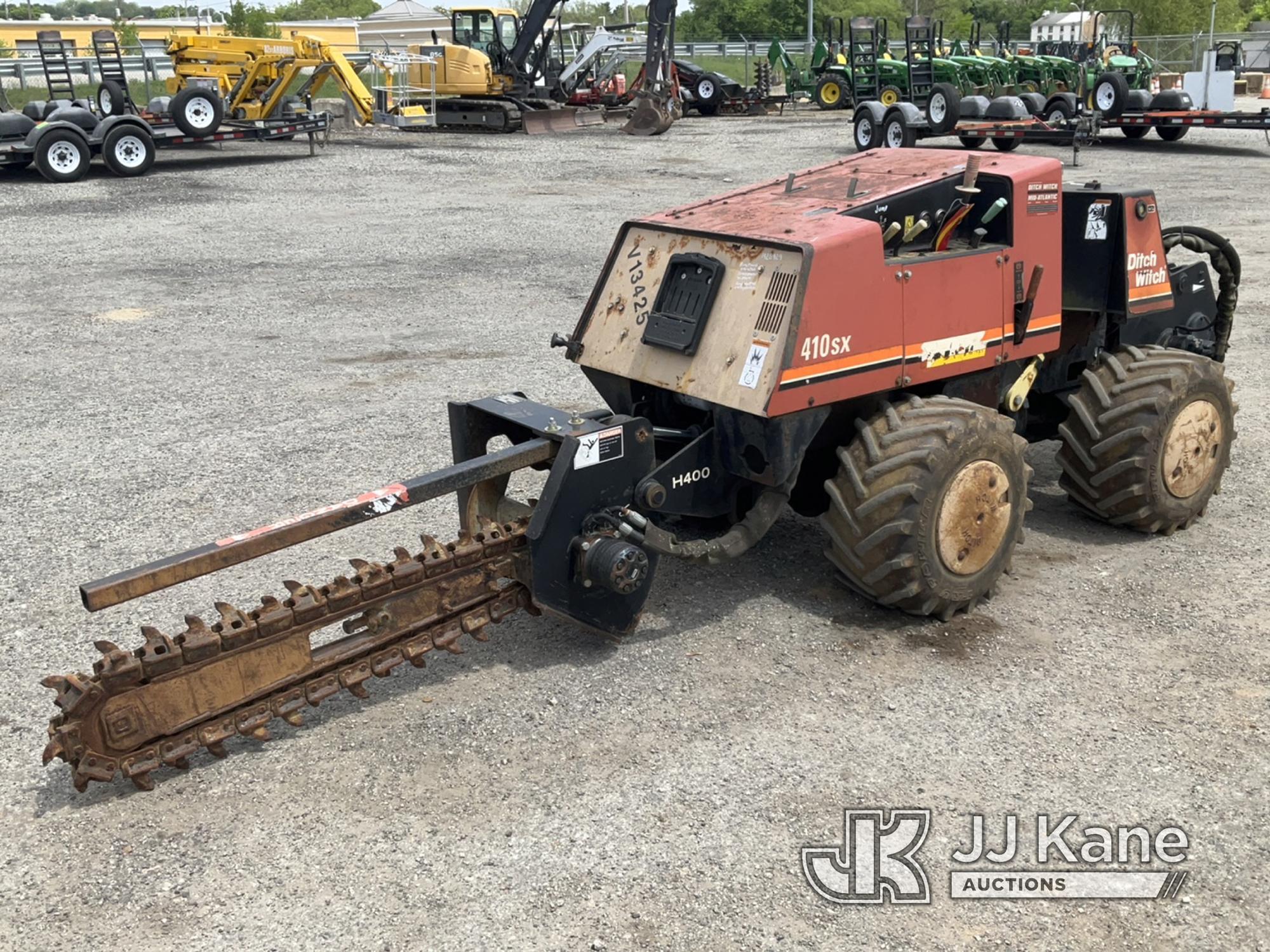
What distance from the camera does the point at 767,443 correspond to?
5234 millimetres

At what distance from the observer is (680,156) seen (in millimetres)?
24016

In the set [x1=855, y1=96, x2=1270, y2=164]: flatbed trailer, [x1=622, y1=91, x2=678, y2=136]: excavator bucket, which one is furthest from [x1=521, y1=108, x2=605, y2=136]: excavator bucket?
[x1=855, y1=96, x2=1270, y2=164]: flatbed trailer

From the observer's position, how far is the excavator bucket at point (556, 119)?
2880cm

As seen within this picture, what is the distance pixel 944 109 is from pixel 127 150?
50.5ft

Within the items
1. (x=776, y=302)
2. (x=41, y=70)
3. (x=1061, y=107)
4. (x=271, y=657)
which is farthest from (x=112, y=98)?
(x=271, y=657)

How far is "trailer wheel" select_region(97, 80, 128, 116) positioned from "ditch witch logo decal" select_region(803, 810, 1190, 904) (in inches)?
839

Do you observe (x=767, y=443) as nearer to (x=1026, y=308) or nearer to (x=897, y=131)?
(x=1026, y=308)

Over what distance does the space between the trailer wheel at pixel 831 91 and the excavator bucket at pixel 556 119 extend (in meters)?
6.19

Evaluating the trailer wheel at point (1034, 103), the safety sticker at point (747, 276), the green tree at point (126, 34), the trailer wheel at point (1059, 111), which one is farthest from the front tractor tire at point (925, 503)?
the green tree at point (126, 34)

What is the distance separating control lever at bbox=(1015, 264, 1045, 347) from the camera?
5.80 metres

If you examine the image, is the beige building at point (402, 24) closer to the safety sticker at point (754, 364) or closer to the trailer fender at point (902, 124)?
the trailer fender at point (902, 124)

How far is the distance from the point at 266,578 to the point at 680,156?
762 inches

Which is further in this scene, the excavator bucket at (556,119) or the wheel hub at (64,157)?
the excavator bucket at (556,119)

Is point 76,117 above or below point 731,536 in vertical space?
above
